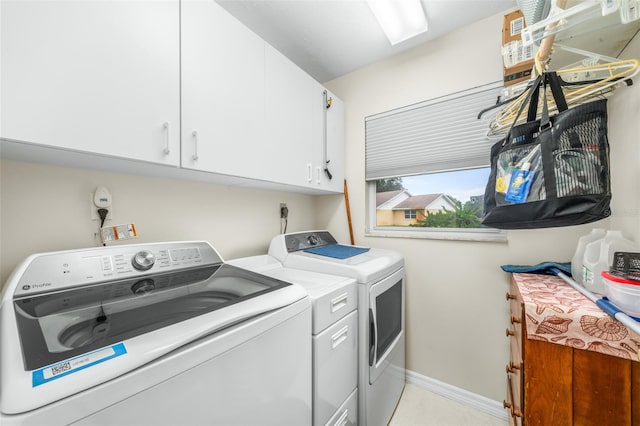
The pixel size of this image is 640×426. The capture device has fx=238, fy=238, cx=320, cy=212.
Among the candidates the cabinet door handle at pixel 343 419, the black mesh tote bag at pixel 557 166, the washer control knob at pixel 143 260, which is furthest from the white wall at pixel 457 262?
the washer control knob at pixel 143 260

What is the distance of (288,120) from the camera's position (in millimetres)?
1612

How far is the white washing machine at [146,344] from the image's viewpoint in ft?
1.52

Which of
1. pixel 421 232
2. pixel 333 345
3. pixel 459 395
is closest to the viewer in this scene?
pixel 333 345

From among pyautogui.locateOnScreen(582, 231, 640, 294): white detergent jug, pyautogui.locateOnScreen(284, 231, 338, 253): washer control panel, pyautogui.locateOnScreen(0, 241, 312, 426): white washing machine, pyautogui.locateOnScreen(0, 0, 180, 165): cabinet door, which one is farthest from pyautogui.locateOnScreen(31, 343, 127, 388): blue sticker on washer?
pyautogui.locateOnScreen(582, 231, 640, 294): white detergent jug

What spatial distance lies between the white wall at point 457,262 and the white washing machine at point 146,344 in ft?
4.23

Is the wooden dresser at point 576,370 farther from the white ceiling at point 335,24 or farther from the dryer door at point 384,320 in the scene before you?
the white ceiling at point 335,24

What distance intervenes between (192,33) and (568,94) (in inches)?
66.6

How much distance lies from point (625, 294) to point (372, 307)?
3.07 ft

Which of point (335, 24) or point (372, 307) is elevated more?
point (335, 24)

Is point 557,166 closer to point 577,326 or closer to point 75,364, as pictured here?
point 577,326

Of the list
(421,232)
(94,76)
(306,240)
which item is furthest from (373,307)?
(94,76)

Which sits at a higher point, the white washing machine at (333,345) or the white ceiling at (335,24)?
the white ceiling at (335,24)

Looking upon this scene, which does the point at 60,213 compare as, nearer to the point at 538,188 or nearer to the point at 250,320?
the point at 250,320

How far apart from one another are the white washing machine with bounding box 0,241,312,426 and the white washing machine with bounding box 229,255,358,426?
0.09 metres
